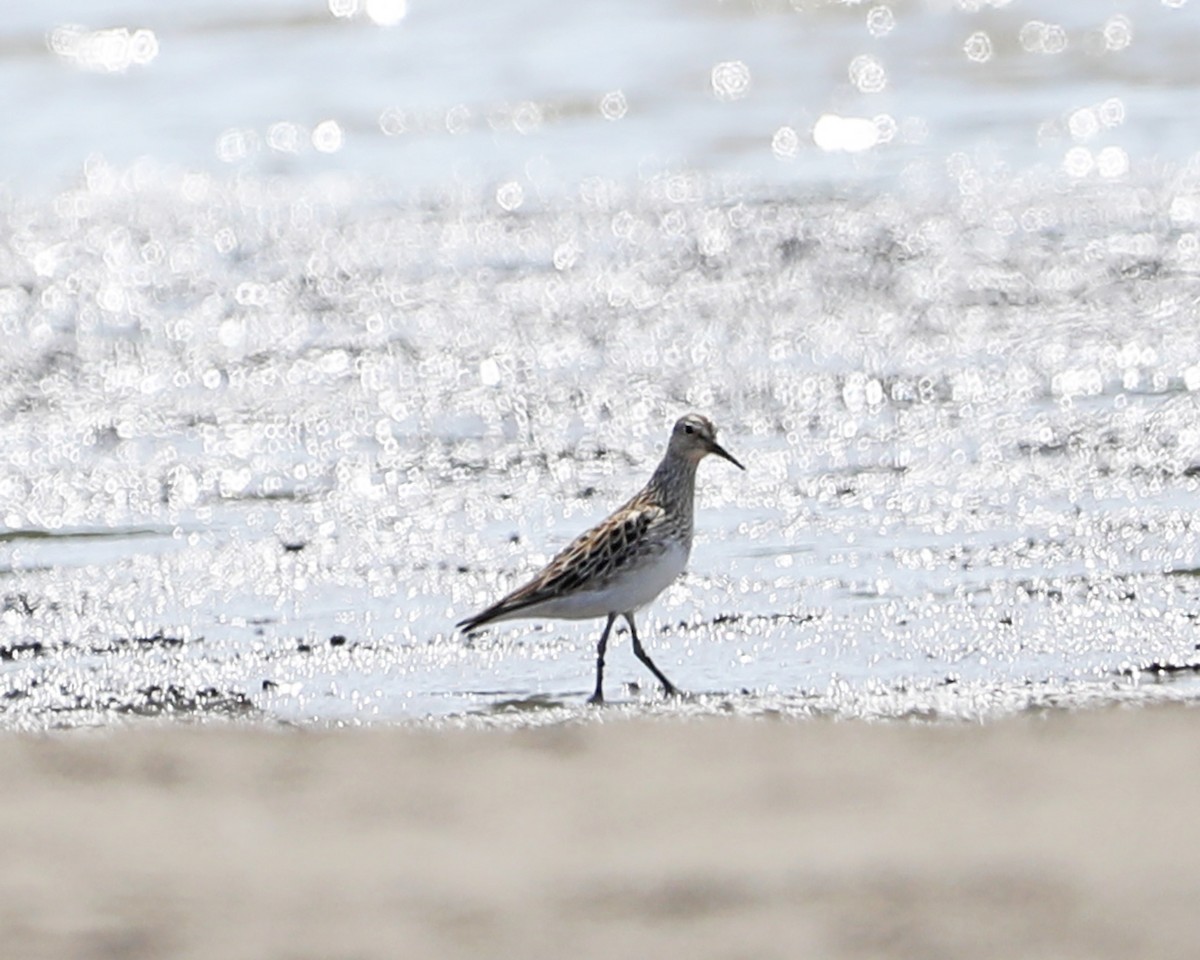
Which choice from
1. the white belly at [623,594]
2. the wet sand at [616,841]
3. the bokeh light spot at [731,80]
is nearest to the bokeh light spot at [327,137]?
the bokeh light spot at [731,80]

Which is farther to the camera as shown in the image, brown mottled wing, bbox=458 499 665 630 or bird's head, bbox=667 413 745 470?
bird's head, bbox=667 413 745 470

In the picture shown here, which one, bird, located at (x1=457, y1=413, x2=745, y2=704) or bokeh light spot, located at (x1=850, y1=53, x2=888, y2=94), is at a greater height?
bokeh light spot, located at (x1=850, y1=53, x2=888, y2=94)

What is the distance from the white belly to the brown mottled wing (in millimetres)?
37

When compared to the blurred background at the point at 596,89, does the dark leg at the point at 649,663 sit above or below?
below

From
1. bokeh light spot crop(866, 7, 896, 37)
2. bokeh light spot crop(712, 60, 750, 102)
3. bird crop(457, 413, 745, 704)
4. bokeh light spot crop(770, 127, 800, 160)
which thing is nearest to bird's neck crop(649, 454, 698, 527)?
bird crop(457, 413, 745, 704)

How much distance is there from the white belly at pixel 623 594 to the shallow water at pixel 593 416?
26 centimetres

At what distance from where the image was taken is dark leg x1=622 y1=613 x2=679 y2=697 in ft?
26.3

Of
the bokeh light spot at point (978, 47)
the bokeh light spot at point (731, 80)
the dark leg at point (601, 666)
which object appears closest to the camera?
the dark leg at point (601, 666)

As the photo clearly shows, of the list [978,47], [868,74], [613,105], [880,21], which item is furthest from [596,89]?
[880,21]

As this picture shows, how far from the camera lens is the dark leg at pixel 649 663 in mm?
8023

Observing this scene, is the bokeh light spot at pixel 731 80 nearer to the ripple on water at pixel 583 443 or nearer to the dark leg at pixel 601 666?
the ripple on water at pixel 583 443

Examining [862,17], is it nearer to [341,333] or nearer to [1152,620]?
[341,333]

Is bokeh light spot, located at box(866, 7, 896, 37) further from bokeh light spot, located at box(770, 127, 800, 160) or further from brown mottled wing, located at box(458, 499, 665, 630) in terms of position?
brown mottled wing, located at box(458, 499, 665, 630)

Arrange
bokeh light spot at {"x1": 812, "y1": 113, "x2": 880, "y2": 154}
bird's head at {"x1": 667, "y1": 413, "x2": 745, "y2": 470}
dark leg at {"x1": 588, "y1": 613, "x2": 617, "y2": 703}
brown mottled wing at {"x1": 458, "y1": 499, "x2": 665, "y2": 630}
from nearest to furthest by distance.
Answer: dark leg at {"x1": 588, "y1": 613, "x2": 617, "y2": 703}, brown mottled wing at {"x1": 458, "y1": 499, "x2": 665, "y2": 630}, bird's head at {"x1": 667, "y1": 413, "x2": 745, "y2": 470}, bokeh light spot at {"x1": 812, "y1": 113, "x2": 880, "y2": 154}
